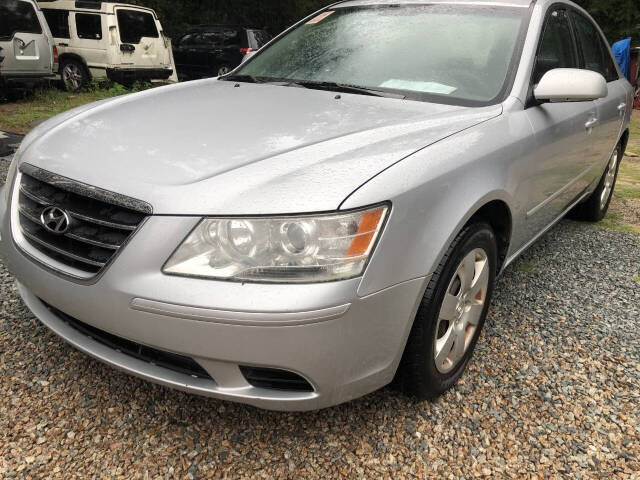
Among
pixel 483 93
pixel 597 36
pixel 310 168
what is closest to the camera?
pixel 310 168

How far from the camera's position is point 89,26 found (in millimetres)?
10594

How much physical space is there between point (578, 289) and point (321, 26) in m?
2.12

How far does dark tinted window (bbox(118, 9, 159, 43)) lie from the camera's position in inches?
424

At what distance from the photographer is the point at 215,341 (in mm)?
1541

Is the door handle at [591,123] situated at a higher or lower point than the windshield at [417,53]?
lower

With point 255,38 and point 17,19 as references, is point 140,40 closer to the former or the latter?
point 17,19

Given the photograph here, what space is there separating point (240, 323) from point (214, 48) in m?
13.4

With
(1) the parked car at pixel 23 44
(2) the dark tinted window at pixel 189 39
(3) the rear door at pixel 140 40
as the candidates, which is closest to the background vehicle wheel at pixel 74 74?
(3) the rear door at pixel 140 40

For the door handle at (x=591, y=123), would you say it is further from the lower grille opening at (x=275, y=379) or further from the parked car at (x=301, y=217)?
the lower grille opening at (x=275, y=379)

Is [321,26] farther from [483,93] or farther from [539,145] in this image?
[539,145]

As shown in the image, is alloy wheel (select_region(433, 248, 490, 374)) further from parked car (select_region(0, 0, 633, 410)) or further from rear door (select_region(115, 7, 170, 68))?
rear door (select_region(115, 7, 170, 68))

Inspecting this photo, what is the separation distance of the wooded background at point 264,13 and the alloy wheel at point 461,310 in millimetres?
15681

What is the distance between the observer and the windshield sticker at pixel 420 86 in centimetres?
243

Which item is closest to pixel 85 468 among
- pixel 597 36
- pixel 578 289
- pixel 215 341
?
pixel 215 341
